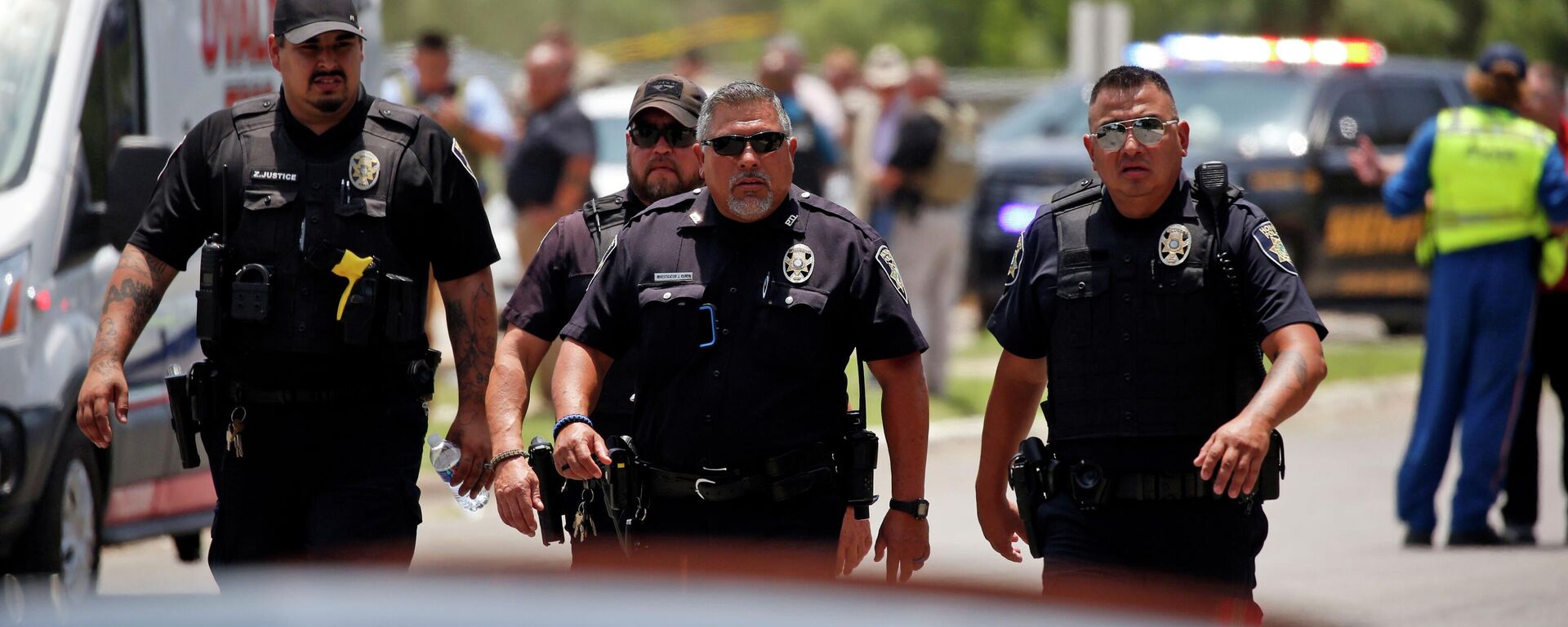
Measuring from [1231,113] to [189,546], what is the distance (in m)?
9.22

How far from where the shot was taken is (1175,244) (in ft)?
14.7

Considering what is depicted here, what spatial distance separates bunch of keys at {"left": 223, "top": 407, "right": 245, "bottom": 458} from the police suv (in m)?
10.3

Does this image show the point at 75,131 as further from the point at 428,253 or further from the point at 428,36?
the point at 428,36

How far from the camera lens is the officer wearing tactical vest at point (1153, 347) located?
445cm

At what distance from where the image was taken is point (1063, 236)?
15.1 ft

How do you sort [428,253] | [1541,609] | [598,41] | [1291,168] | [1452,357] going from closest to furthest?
[428,253] < [1541,609] < [1452,357] < [1291,168] < [598,41]

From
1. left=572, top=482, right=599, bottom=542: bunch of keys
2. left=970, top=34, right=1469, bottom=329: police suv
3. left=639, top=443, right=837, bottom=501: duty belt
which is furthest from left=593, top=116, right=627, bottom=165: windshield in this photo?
left=639, top=443, right=837, bottom=501: duty belt

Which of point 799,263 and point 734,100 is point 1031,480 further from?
point 734,100

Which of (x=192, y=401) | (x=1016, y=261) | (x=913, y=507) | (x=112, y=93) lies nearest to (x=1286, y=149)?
(x=112, y=93)

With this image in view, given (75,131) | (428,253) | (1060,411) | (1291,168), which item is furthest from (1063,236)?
(1291,168)

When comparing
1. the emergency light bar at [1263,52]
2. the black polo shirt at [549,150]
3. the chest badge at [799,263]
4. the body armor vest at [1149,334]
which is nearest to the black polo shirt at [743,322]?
the chest badge at [799,263]

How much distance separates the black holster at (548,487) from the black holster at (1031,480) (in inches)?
40.2

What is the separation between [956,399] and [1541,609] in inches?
217

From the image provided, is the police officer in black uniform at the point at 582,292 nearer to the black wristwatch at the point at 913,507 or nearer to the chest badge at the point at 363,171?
the chest badge at the point at 363,171
